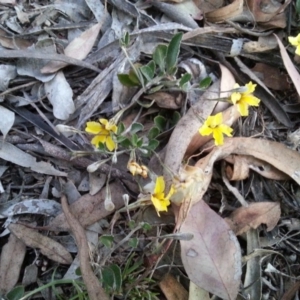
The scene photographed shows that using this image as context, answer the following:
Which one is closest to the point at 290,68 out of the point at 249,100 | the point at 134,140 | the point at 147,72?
the point at 249,100

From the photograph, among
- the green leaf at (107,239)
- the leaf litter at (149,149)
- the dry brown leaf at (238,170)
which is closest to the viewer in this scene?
the green leaf at (107,239)

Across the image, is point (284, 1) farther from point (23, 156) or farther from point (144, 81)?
point (23, 156)

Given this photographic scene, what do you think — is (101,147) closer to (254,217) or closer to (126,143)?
(126,143)

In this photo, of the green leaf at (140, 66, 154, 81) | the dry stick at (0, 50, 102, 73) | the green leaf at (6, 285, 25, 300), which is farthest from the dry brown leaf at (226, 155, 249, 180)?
the green leaf at (6, 285, 25, 300)

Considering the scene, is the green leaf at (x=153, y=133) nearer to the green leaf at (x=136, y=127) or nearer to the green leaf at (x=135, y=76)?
the green leaf at (x=136, y=127)

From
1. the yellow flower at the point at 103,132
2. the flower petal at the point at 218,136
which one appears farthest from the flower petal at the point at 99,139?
the flower petal at the point at 218,136
